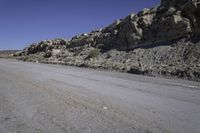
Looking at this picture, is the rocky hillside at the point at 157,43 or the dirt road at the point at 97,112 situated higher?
the rocky hillside at the point at 157,43

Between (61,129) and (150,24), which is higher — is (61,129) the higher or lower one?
the lower one

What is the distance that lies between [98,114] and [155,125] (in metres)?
1.66

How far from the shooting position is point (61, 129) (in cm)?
607

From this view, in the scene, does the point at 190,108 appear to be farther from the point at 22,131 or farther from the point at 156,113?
the point at 22,131

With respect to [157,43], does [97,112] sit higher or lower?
lower

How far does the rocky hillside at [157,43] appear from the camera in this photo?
24391 millimetres

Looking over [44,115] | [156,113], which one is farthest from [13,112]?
[156,113]

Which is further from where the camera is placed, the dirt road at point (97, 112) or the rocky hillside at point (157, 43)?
the rocky hillside at point (157, 43)

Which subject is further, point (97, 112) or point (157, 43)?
point (157, 43)

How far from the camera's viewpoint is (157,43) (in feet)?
111

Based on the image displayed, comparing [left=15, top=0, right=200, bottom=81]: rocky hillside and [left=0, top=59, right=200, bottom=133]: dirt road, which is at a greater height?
[left=15, top=0, right=200, bottom=81]: rocky hillside

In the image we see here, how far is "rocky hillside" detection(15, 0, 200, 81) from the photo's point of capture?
80.0 ft

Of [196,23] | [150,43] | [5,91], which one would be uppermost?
[196,23]

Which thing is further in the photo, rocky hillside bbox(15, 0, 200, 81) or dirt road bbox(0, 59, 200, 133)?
rocky hillside bbox(15, 0, 200, 81)
